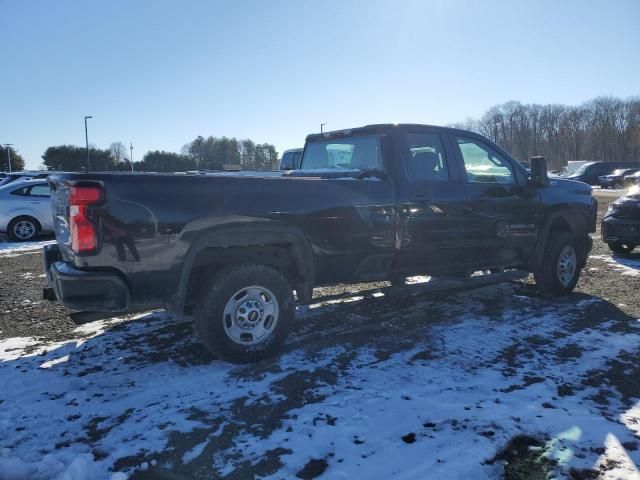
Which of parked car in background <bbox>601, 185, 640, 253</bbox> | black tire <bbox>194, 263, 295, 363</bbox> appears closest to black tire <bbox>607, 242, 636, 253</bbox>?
parked car in background <bbox>601, 185, 640, 253</bbox>

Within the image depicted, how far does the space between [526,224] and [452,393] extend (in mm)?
3065

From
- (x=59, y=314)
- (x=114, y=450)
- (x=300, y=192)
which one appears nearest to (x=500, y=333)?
(x=300, y=192)

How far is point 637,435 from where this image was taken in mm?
2887

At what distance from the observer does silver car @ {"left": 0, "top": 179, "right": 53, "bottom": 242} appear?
1226 cm

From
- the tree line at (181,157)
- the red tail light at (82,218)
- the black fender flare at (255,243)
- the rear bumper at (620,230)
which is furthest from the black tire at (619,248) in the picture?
the tree line at (181,157)

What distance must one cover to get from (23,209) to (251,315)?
10962 mm

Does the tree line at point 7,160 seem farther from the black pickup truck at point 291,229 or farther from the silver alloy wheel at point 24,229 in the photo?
the black pickup truck at point 291,229

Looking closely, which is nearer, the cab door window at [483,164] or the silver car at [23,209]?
the cab door window at [483,164]

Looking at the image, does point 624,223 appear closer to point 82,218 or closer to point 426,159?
point 426,159

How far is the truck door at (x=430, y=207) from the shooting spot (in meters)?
4.71

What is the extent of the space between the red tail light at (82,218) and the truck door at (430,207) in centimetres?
262

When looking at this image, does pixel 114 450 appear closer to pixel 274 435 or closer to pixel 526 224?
pixel 274 435

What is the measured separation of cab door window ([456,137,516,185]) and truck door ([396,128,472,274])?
0.70 feet

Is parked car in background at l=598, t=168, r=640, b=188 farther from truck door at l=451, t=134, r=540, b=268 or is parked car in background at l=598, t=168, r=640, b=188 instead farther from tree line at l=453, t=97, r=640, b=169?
tree line at l=453, t=97, r=640, b=169
